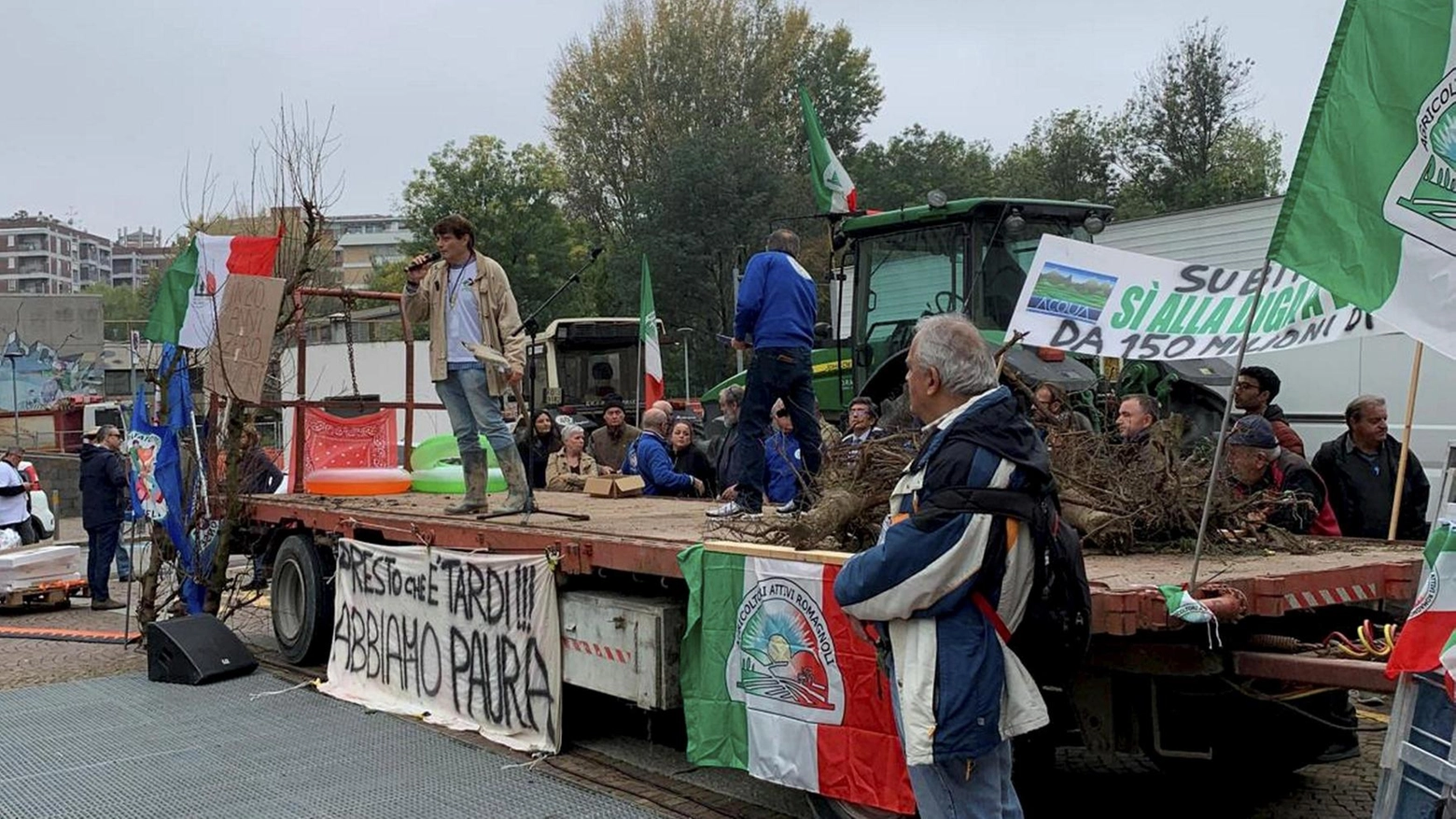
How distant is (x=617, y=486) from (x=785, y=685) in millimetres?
4910

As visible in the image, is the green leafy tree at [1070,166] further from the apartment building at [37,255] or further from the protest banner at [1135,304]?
the apartment building at [37,255]

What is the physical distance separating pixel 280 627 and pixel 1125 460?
6.76 metres

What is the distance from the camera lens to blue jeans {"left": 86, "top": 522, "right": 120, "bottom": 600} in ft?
48.0

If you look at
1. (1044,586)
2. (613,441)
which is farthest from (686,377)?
(1044,586)

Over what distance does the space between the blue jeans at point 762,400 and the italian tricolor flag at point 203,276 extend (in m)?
4.79

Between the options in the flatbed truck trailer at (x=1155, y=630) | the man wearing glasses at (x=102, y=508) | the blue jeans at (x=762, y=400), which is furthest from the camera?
the man wearing glasses at (x=102, y=508)

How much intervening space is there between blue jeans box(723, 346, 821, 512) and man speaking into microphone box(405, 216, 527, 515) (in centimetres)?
159

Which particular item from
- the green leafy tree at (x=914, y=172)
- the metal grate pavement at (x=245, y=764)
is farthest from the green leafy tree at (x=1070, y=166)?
the metal grate pavement at (x=245, y=764)

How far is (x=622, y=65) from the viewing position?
140 ft

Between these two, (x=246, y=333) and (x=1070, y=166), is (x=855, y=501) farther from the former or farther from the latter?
(x=1070, y=166)

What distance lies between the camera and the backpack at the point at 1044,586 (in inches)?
145

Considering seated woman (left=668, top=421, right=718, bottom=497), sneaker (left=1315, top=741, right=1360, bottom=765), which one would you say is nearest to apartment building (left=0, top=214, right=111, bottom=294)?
seated woman (left=668, top=421, right=718, bottom=497)

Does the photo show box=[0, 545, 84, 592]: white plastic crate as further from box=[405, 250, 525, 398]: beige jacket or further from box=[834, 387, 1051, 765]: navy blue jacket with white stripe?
box=[834, 387, 1051, 765]: navy blue jacket with white stripe

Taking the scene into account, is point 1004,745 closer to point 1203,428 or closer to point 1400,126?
point 1400,126
